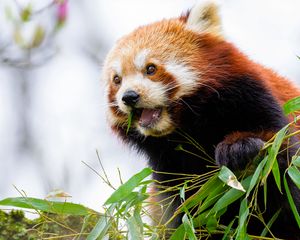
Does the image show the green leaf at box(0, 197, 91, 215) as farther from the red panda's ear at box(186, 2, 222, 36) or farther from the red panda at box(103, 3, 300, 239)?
the red panda's ear at box(186, 2, 222, 36)

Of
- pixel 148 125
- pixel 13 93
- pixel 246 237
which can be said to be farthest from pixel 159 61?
pixel 13 93

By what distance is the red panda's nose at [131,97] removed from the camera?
350 centimetres

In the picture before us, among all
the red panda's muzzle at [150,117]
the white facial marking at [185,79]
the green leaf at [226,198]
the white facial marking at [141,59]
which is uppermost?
the white facial marking at [141,59]

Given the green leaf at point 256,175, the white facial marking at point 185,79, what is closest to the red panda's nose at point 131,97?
the white facial marking at point 185,79

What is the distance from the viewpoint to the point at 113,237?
2934 millimetres

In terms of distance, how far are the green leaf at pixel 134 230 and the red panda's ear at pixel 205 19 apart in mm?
1574

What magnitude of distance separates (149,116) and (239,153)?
68cm

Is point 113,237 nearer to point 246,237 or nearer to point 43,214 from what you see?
point 43,214

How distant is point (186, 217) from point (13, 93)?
6088mm

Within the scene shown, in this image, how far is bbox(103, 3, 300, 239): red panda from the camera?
11.4 feet

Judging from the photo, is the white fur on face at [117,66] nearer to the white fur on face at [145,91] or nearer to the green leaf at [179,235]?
the white fur on face at [145,91]

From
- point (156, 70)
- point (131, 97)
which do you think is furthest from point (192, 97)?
point (131, 97)

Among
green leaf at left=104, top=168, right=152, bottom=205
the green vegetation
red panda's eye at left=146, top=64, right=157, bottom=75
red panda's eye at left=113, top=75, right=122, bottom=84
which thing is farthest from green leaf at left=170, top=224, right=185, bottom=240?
red panda's eye at left=113, top=75, right=122, bottom=84

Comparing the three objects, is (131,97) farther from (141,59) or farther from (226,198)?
(226,198)
